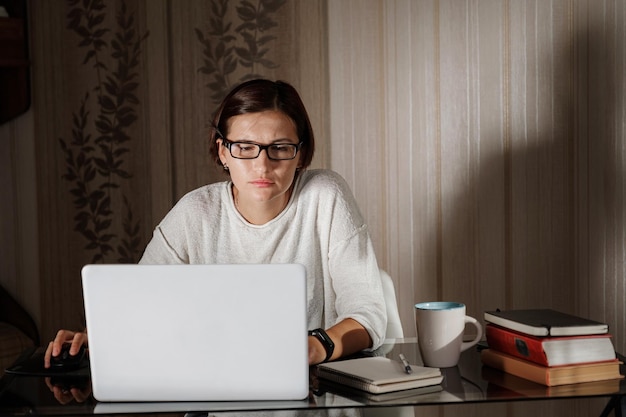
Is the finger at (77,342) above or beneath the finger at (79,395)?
above

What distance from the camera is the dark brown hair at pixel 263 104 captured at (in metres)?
1.75

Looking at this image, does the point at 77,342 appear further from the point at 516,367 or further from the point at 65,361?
the point at 516,367

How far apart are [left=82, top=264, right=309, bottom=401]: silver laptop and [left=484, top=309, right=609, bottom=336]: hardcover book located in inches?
15.5

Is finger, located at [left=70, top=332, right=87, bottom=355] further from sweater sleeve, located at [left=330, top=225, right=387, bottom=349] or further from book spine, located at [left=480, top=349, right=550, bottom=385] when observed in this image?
book spine, located at [left=480, top=349, right=550, bottom=385]

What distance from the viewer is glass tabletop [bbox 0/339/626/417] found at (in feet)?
3.58

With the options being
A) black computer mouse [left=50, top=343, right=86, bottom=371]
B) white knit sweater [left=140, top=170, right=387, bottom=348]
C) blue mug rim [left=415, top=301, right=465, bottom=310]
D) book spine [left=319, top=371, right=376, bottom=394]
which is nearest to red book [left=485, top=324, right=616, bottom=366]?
blue mug rim [left=415, top=301, right=465, bottom=310]

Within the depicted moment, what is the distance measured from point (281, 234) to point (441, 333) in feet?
2.11

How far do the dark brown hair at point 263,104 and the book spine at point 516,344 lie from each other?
69 centimetres

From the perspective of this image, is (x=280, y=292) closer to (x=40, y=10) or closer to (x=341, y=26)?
(x=341, y=26)

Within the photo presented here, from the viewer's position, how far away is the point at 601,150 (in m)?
2.56

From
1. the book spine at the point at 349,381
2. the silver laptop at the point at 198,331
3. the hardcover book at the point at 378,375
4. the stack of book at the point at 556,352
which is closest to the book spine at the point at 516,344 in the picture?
the stack of book at the point at 556,352

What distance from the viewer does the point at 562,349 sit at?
1.21 meters

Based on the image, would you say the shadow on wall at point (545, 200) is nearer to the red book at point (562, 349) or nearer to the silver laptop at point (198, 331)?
the red book at point (562, 349)

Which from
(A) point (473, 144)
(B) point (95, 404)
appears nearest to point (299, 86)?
(A) point (473, 144)
